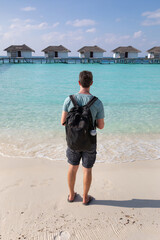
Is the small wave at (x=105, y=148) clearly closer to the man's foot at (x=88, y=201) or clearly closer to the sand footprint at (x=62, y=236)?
the man's foot at (x=88, y=201)

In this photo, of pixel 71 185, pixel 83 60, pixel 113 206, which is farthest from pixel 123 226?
pixel 83 60

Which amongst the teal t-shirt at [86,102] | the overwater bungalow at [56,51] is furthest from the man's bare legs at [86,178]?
the overwater bungalow at [56,51]

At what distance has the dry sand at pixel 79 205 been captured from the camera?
6.68ft

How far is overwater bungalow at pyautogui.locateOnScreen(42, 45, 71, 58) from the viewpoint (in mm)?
48156

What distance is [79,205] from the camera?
244 centimetres

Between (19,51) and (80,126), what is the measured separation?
50.4m

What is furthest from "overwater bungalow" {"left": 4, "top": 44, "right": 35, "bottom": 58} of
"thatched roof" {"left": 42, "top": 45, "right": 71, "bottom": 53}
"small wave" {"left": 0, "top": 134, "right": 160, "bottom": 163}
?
"small wave" {"left": 0, "top": 134, "right": 160, "bottom": 163}

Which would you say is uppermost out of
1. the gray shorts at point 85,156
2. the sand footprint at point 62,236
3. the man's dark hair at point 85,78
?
the man's dark hair at point 85,78

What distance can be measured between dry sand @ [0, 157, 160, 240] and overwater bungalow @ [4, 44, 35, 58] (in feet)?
158

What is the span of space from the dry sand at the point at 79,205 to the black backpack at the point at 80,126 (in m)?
0.85

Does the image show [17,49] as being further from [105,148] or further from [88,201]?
[88,201]

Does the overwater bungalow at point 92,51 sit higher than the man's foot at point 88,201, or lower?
higher

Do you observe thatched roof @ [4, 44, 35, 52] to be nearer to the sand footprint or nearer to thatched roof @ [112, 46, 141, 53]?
thatched roof @ [112, 46, 141, 53]

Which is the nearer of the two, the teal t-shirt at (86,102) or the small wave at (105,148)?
the teal t-shirt at (86,102)
